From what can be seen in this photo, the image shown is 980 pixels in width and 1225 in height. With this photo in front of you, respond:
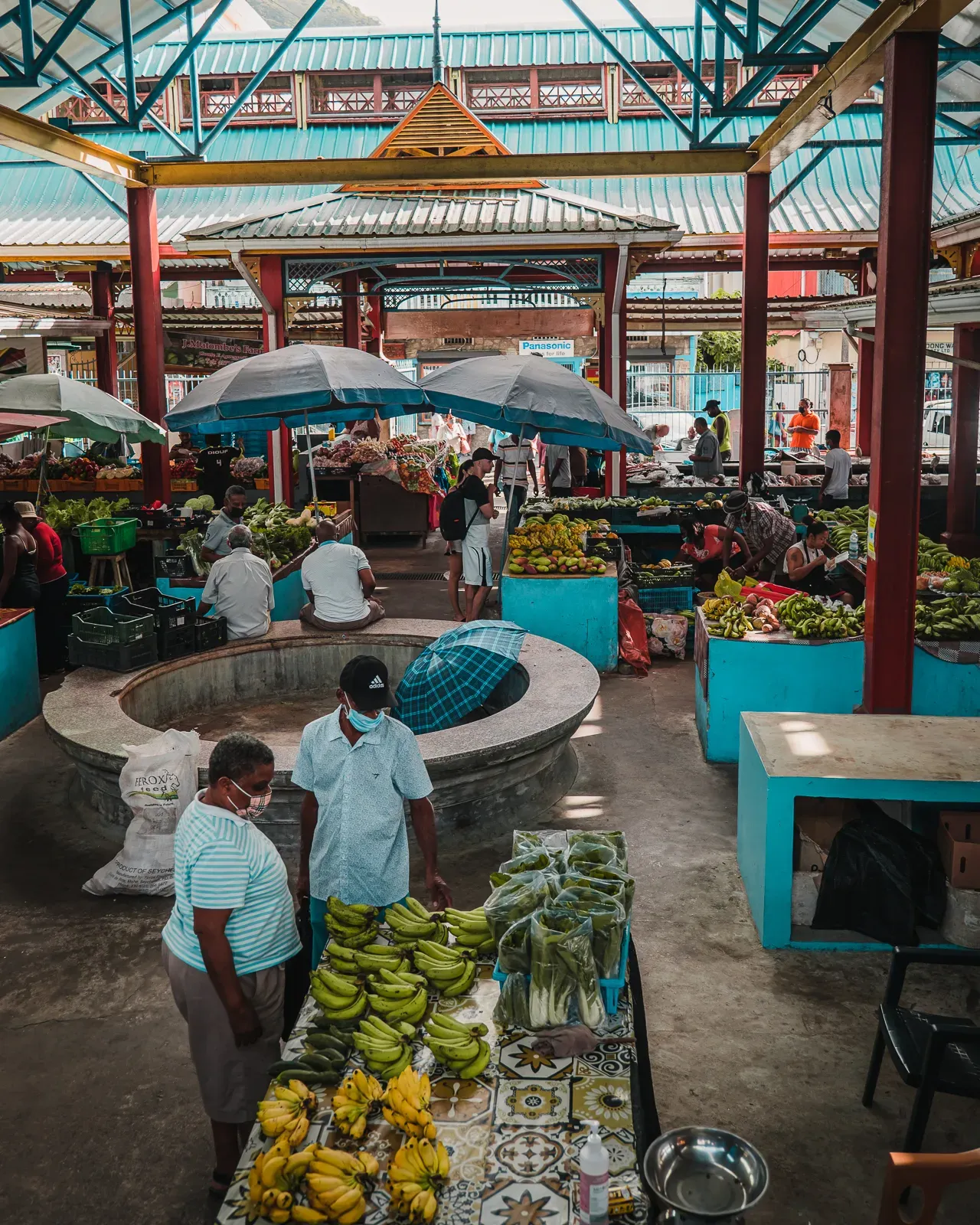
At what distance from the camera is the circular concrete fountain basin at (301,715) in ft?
20.7

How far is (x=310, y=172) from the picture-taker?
14047 mm

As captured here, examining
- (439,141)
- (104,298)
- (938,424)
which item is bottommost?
(938,424)

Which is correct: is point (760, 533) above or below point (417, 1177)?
above

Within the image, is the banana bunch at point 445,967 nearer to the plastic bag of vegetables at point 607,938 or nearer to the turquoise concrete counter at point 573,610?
the plastic bag of vegetables at point 607,938

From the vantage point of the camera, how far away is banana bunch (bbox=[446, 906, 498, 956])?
3.75 m

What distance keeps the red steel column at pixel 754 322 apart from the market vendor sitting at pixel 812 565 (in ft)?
12.4

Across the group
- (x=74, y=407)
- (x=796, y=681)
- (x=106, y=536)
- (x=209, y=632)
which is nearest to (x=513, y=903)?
(x=796, y=681)

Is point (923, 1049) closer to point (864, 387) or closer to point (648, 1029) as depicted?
point (648, 1029)

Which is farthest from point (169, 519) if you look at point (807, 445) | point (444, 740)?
point (807, 445)

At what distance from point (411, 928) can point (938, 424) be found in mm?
26290

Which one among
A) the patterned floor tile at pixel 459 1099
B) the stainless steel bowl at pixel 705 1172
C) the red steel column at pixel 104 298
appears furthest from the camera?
the red steel column at pixel 104 298

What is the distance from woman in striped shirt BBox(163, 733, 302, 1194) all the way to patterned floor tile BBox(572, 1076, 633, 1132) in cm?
105

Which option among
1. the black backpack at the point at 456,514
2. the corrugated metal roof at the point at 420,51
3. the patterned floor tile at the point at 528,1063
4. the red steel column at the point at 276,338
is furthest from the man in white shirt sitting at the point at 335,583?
the corrugated metal roof at the point at 420,51

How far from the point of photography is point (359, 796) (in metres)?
4.06
